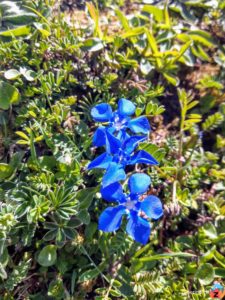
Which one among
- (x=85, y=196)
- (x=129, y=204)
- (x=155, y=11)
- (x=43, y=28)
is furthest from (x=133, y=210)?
(x=155, y=11)

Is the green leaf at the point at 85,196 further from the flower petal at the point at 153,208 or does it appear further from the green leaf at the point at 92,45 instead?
the green leaf at the point at 92,45

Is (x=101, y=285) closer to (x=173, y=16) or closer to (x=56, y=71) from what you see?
(x=56, y=71)

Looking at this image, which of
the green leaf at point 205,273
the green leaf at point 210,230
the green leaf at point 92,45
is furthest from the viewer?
the green leaf at point 92,45

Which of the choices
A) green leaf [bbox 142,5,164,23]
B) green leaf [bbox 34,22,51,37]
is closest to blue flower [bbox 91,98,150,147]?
green leaf [bbox 34,22,51,37]

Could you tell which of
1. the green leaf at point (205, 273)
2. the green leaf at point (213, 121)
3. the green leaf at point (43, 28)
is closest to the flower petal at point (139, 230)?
the green leaf at point (205, 273)

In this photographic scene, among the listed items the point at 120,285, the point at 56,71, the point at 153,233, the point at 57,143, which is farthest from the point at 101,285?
the point at 56,71

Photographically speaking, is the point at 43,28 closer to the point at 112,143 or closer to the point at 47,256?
the point at 112,143
